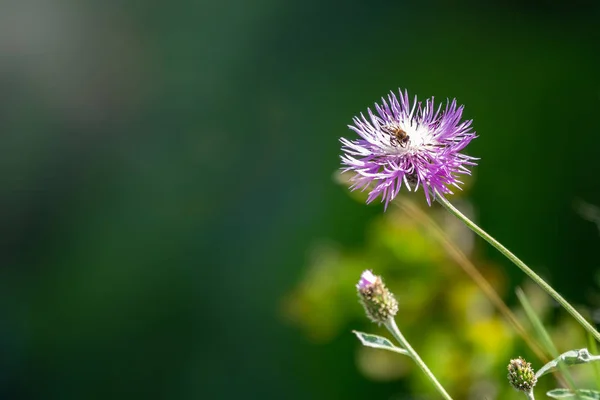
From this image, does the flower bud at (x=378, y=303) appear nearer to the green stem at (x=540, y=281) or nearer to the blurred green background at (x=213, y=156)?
the green stem at (x=540, y=281)

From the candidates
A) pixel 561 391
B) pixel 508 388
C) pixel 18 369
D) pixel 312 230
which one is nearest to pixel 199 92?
pixel 312 230

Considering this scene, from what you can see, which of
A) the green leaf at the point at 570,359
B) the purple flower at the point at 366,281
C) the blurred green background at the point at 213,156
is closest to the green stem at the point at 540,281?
the green leaf at the point at 570,359

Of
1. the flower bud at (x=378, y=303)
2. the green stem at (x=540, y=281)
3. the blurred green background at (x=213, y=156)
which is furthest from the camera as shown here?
the blurred green background at (x=213, y=156)

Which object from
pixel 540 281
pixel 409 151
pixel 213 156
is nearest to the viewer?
pixel 540 281

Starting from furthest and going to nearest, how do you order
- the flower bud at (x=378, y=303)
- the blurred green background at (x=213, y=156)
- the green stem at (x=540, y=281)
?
the blurred green background at (x=213, y=156)
the flower bud at (x=378, y=303)
the green stem at (x=540, y=281)

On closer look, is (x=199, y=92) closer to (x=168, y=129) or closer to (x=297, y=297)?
(x=168, y=129)

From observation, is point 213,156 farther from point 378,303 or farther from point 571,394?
point 571,394

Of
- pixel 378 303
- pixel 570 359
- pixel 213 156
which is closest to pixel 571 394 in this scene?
pixel 570 359
